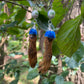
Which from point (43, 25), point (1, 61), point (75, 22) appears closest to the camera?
point (75, 22)

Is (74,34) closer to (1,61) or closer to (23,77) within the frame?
(1,61)

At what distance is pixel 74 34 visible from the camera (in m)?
0.45

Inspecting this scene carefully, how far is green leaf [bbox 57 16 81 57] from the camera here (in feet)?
1.47

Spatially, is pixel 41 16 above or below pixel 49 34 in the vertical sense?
above

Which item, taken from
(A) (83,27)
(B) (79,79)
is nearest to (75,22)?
(A) (83,27)

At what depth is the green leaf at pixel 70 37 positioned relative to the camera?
1.47 feet

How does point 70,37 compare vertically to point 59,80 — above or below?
above

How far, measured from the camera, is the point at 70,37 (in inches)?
18.1

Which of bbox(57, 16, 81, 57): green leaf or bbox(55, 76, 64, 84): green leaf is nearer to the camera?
bbox(57, 16, 81, 57): green leaf

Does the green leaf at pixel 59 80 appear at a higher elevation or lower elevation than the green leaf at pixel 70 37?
lower

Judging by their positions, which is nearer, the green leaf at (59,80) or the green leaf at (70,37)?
the green leaf at (70,37)

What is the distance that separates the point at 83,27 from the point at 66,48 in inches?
24.9

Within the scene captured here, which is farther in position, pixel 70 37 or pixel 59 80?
pixel 59 80

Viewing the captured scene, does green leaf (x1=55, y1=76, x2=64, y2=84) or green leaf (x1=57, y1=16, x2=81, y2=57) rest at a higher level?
green leaf (x1=57, y1=16, x2=81, y2=57)
